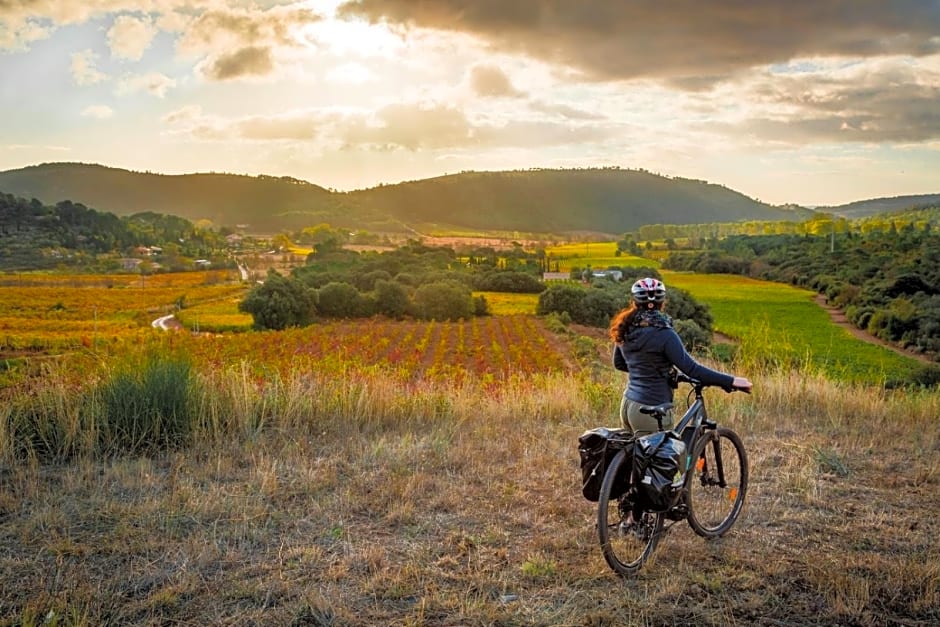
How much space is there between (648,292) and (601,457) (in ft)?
3.42

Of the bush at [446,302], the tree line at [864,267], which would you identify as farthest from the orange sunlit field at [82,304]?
the tree line at [864,267]

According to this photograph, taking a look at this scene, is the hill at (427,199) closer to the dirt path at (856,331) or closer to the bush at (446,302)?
the bush at (446,302)

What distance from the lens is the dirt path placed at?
52041mm

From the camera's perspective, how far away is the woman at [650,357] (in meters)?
4.00

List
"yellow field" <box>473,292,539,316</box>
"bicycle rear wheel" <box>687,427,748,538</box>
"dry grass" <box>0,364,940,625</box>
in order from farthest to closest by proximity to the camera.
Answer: "yellow field" <box>473,292,539,316</box> → "bicycle rear wheel" <box>687,427,748,538</box> → "dry grass" <box>0,364,940,625</box>

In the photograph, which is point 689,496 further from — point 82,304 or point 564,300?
point 564,300

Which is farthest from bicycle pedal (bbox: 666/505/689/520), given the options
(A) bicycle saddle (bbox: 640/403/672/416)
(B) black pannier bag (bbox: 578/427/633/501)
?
(A) bicycle saddle (bbox: 640/403/672/416)

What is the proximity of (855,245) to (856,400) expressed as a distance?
84.0 metres

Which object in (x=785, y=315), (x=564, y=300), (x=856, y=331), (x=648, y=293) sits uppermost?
(x=648, y=293)

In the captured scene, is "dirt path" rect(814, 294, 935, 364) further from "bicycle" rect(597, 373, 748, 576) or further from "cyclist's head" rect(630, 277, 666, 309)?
"cyclist's head" rect(630, 277, 666, 309)

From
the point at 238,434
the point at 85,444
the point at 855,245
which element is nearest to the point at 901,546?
the point at 238,434

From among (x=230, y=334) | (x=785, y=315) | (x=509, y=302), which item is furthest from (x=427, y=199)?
(x=230, y=334)

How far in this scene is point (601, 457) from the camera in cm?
400

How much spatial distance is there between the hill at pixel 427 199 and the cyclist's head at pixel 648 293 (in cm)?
4137
